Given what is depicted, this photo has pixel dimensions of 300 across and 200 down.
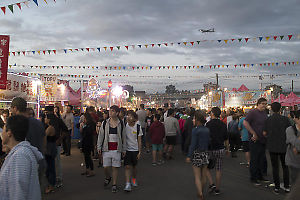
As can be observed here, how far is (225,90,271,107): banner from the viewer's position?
2870 cm

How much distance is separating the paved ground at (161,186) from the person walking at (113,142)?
653mm

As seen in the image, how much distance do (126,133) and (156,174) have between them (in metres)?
2.03

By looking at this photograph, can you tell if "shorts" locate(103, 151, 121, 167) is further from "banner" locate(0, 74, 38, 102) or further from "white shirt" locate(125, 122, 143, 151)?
"banner" locate(0, 74, 38, 102)

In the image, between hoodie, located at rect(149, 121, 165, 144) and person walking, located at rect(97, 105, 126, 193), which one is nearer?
person walking, located at rect(97, 105, 126, 193)

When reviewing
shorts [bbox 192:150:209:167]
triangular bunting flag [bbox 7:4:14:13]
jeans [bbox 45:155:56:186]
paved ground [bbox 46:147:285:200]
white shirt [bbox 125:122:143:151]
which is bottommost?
paved ground [bbox 46:147:285:200]

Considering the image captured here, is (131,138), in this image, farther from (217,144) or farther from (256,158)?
(256,158)

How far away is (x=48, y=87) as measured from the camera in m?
17.5

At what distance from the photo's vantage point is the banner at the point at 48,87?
17.1 m

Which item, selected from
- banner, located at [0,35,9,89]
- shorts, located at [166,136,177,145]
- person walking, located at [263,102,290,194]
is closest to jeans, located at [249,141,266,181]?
person walking, located at [263,102,290,194]

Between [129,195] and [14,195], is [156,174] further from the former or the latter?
[14,195]

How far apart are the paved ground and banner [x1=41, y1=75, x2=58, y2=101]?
30.5ft

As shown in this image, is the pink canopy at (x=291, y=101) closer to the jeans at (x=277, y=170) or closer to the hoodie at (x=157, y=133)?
the hoodie at (x=157, y=133)

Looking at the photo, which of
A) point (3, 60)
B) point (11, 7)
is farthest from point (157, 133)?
point (3, 60)

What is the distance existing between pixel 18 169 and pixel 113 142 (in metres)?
4.19
